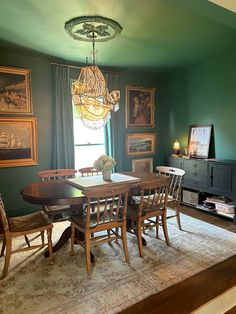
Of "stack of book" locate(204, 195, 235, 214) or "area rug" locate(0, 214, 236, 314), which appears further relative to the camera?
"stack of book" locate(204, 195, 235, 214)

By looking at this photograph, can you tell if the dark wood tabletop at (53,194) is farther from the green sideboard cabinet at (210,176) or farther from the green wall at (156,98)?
the green sideboard cabinet at (210,176)

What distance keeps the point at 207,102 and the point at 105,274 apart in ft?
Result: 11.8

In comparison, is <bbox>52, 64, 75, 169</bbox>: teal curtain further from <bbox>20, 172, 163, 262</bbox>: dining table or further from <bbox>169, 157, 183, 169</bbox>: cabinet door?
<bbox>169, 157, 183, 169</bbox>: cabinet door

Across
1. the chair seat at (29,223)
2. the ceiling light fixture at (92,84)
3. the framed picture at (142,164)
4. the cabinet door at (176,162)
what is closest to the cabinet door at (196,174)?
the cabinet door at (176,162)

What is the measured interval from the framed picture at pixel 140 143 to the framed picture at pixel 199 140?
34.4 inches

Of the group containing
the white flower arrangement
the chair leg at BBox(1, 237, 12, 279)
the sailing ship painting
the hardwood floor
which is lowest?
the hardwood floor

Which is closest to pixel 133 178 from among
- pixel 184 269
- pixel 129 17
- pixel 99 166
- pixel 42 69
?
pixel 99 166

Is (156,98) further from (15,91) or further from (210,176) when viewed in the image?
(15,91)

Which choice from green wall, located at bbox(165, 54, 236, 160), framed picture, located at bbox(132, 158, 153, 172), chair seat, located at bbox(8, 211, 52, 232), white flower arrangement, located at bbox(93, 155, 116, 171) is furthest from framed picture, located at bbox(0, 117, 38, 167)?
green wall, located at bbox(165, 54, 236, 160)

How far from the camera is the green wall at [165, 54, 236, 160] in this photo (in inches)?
167

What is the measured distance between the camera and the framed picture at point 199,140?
460 centimetres

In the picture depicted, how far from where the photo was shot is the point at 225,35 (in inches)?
129

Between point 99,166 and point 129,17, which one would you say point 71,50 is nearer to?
point 129,17

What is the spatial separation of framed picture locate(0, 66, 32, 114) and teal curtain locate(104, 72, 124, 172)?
1526 mm
